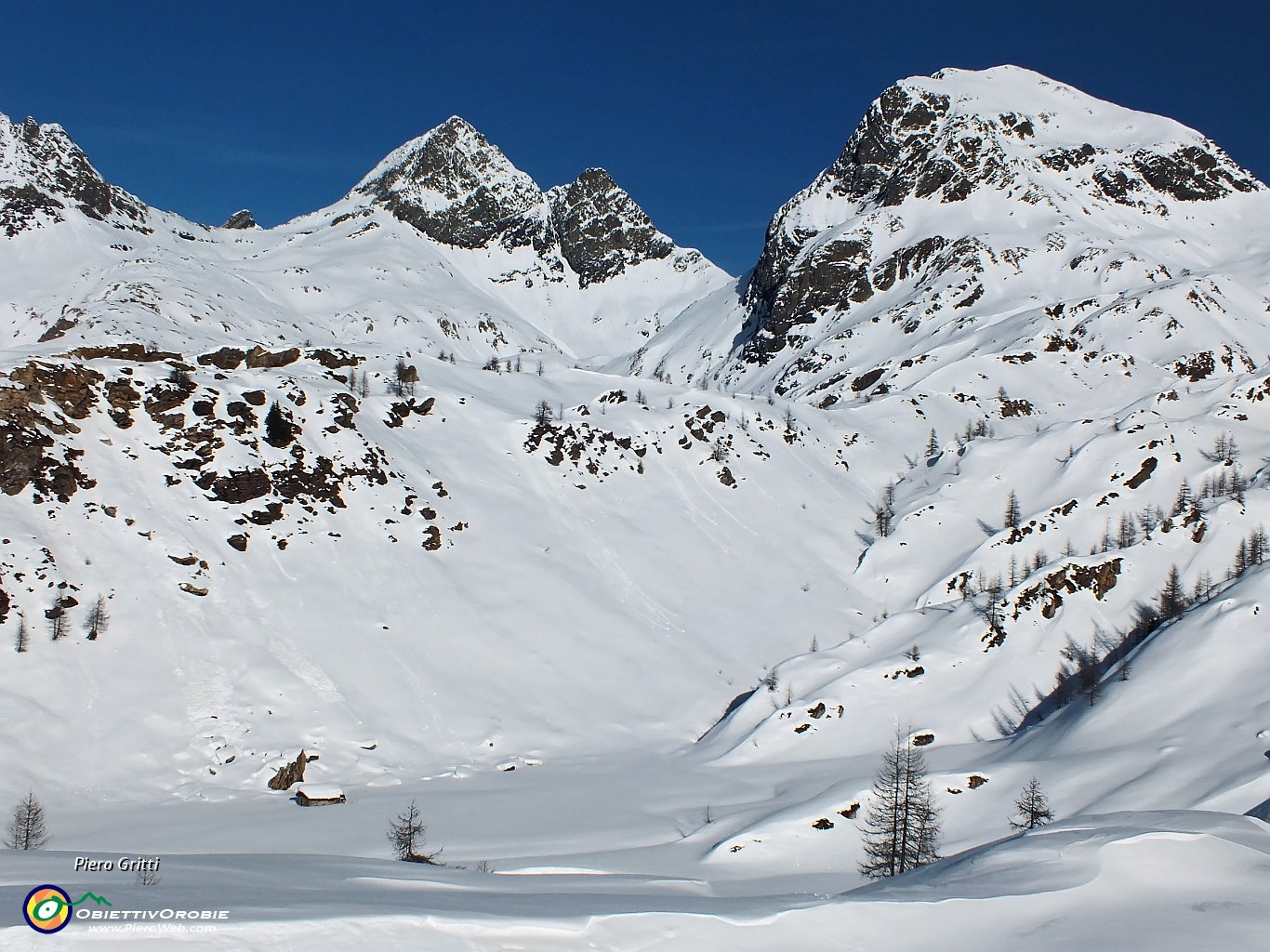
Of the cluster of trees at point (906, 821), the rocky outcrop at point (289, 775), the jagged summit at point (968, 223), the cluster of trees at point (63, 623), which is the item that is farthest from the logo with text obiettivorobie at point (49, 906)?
the jagged summit at point (968, 223)

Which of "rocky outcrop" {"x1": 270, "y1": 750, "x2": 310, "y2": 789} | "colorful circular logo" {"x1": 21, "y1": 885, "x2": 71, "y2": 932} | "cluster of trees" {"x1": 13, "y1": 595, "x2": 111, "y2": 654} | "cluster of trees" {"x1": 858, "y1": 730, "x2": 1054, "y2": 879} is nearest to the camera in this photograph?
"colorful circular logo" {"x1": 21, "y1": 885, "x2": 71, "y2": 932}

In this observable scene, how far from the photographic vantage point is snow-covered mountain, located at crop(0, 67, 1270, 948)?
14.3m

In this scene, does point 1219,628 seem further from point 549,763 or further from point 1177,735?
point 549,763

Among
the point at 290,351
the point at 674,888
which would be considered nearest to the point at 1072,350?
the point at 290,351

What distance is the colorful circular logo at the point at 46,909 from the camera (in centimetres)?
820

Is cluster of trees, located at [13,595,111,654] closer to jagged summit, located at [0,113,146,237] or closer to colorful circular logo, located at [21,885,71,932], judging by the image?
colorful circular logo, located at [21,885,71,932]

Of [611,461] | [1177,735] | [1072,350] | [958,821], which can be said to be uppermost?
[1072,350]

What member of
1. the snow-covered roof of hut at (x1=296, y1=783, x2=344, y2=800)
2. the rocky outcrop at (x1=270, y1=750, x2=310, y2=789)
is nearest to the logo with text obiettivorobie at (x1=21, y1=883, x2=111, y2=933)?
the snow-covered roof of hut at (x1=296, y1=783, x2=344, y2=800)

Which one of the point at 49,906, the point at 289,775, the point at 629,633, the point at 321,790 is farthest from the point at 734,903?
the point at 629,633

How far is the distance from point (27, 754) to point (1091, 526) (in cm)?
7599

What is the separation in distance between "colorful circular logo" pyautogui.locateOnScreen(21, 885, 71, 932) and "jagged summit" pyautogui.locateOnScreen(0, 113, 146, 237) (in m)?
200

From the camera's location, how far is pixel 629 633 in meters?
57.8

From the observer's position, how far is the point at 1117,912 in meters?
10.4

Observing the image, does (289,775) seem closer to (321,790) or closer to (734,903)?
(321,790)
